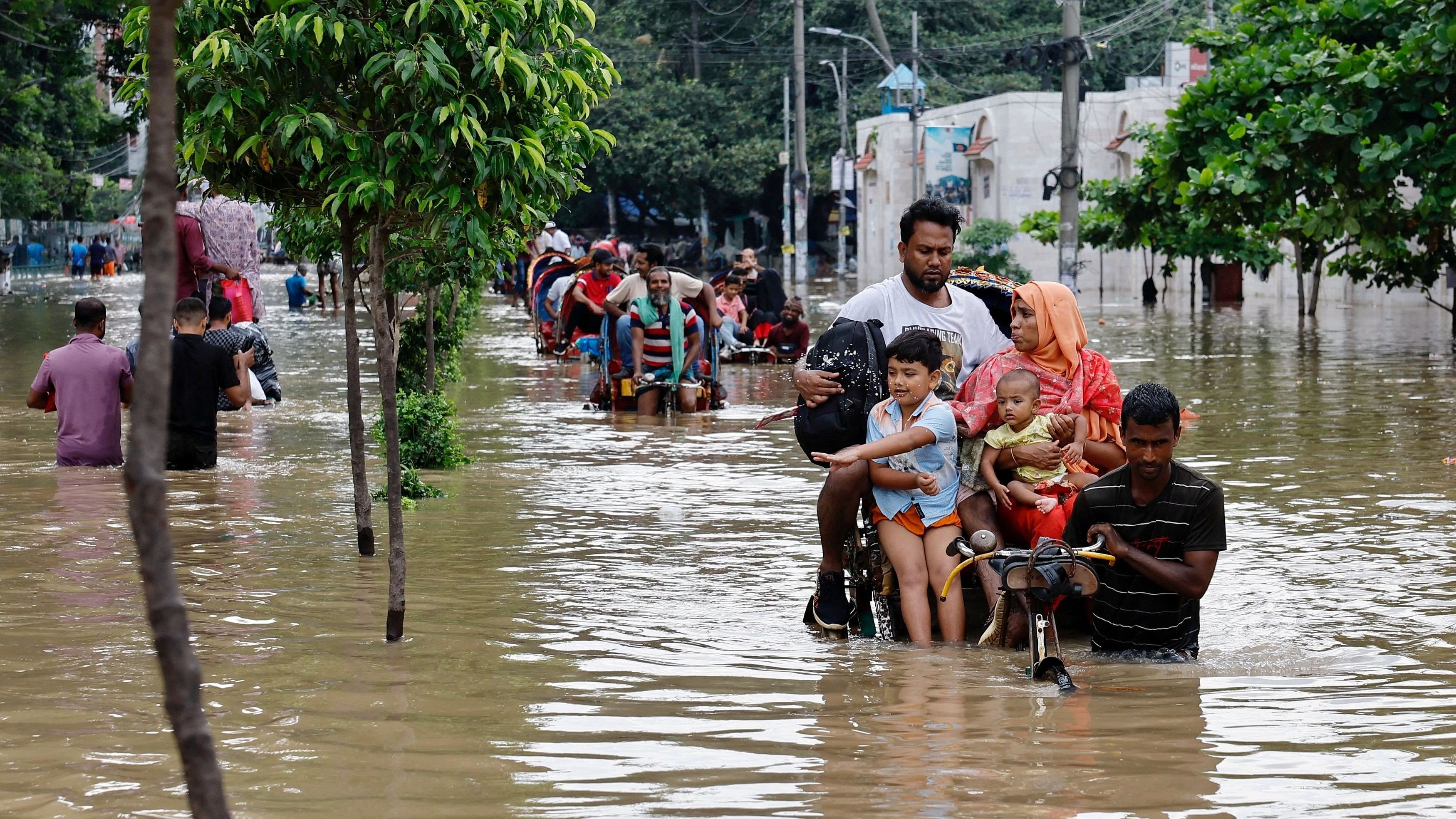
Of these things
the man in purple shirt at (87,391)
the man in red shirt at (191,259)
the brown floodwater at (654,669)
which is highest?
the man in red shirt at (191,259)

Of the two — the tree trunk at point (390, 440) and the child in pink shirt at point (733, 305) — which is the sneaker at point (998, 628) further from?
the child in pink shirt at point (733, 305)

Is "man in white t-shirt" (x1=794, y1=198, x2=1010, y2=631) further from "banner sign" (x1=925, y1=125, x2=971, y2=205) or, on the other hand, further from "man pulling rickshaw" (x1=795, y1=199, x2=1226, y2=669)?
"banner sign" (x1=925, y1=125, x2=971, y2=205)

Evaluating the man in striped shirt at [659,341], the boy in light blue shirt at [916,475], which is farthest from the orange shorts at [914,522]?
the man in striped shirt at [659,341]

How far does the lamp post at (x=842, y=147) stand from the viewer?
205 ft

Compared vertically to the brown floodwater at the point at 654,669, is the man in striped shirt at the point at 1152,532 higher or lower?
higher

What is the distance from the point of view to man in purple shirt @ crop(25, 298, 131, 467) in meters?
11.0

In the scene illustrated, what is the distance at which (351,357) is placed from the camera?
27.6ft

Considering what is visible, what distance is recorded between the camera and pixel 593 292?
2089cm

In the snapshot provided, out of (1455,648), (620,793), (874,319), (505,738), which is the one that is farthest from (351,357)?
(1455,648)

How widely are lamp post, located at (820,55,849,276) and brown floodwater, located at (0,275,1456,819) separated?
49.3m

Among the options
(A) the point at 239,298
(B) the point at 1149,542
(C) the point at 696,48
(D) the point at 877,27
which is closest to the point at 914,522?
(B) the point at 1149,542

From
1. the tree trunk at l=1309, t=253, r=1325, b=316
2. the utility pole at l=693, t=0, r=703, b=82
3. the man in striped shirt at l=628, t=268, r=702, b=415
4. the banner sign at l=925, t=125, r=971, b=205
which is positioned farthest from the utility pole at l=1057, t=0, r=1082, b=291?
the utility pole at l=693, t=0, r=703, b=82

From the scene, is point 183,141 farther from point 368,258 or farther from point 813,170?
point 813,170

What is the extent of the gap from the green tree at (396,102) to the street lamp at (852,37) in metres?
38.9
